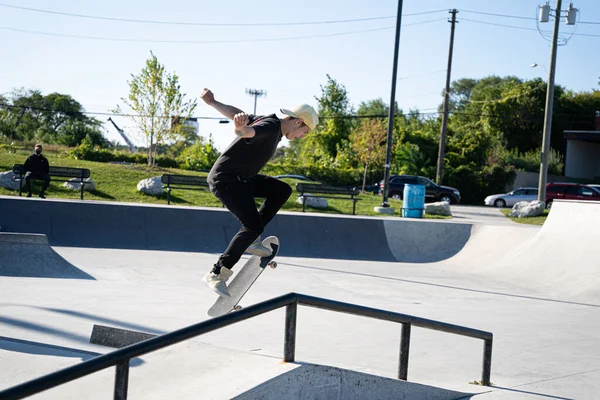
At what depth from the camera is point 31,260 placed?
9297mm

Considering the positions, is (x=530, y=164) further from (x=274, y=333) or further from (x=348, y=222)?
(x=274, y=333)

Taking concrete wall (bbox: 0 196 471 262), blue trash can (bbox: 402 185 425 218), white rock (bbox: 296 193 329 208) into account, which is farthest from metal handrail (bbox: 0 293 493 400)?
white rock (bbox: 296 193 329 208)

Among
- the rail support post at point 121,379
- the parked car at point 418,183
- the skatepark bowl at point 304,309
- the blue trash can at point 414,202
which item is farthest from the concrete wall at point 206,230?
the parked car at point 418,183

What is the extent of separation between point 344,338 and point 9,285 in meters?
4.57

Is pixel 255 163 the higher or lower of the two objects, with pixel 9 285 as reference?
higher

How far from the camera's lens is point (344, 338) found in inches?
253

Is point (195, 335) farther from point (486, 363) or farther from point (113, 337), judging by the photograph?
point (486, 363)

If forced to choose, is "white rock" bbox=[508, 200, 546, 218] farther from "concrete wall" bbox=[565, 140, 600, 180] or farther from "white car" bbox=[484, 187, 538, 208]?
"concrete wall" bbox=[565, 140, 600, 180]

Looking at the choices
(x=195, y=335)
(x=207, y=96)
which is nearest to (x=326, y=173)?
(x=207, y=96)

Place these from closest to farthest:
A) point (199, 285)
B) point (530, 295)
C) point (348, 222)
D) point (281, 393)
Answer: point (281, 393) < point (199, 285) < point (530, 295) < point (348, 222)

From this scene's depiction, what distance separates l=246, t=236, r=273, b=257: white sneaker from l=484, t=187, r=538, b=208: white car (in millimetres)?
31598

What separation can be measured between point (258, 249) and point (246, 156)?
93 cm

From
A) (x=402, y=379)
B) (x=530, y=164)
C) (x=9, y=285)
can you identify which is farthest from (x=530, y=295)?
Result: (x=530, y=164)

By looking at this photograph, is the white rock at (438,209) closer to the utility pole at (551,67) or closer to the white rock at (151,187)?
the utility pole at (551,67)
